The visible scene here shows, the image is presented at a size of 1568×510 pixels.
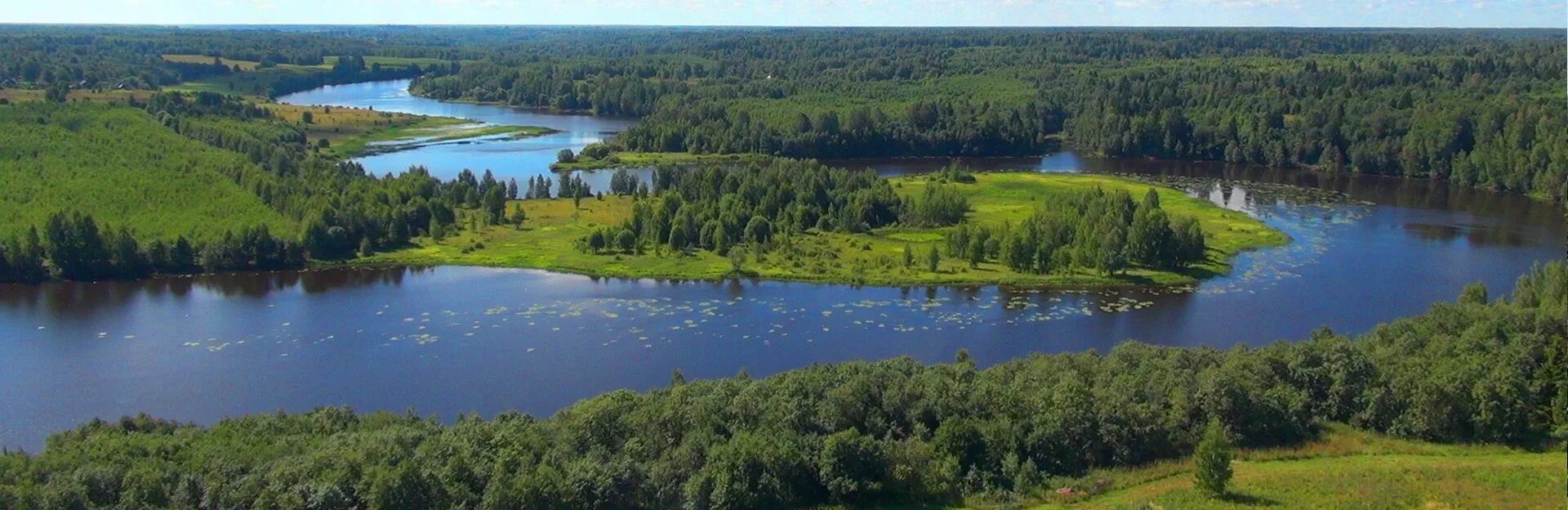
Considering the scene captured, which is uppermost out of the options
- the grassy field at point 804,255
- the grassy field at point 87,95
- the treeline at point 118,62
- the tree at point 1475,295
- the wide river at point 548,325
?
the treeline at point 118,62

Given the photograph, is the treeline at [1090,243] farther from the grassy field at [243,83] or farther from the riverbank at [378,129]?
the grassy field at [243,83]

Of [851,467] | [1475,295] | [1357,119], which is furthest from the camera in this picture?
[1357,119]

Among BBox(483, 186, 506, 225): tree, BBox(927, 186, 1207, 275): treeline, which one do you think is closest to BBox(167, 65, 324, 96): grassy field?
BBox(483, 186, 506, 225): tree

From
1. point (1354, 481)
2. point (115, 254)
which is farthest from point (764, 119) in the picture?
point (1354, 481)

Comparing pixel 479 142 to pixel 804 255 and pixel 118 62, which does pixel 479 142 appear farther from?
pixel 118 62

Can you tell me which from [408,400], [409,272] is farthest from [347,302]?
[408,400]

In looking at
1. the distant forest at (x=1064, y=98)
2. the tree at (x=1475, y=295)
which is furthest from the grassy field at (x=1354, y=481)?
the distant forest at (x=1064, y=98)

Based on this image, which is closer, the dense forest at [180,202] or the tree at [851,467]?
the tree at [851,467]

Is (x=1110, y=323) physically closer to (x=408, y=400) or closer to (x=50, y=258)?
(x=408, y=400)
